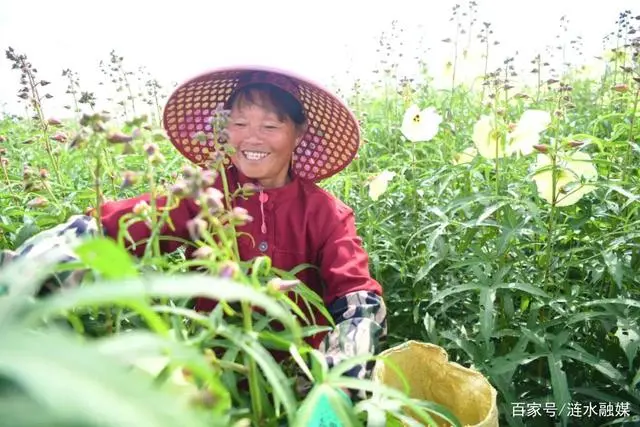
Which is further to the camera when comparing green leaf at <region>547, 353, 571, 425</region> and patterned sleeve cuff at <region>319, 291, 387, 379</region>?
green leaf at <region>547, 353, 571, 425</region>

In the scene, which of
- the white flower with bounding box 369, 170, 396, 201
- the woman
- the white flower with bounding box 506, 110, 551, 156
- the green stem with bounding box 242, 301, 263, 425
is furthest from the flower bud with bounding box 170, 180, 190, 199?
the white flower with bounding box 369, 170, 396, 201

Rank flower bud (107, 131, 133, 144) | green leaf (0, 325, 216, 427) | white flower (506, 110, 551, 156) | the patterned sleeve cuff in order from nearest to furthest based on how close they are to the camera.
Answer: green leaf (0, 325, 216, 427) → flower bud (107, 131, 133, 144) → the patterned sleeve cuff → white flower (506, 110, 551, 156)

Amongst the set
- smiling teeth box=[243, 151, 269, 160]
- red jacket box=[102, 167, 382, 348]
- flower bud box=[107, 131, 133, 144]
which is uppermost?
flower bud box=[107, 131, 133, 144]

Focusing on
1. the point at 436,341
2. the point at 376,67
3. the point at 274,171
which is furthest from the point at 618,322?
the point at 376,67

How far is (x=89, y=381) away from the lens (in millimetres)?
339

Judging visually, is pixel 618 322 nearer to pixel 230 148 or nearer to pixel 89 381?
pixel 230 148

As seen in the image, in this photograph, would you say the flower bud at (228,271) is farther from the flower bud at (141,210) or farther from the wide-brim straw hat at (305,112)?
the wide-brim straw hat at (305,112)

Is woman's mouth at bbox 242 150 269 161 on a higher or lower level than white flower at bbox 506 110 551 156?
lower

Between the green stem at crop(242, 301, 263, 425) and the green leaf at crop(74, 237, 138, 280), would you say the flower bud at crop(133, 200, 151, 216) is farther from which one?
the green leaf at crop(74, 237, 138, 280)

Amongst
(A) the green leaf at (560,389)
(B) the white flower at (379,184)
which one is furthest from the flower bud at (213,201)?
(B) the white flower at (379,184)

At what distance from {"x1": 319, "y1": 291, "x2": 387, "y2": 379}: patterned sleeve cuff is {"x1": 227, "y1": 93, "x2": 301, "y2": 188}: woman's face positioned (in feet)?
1.47

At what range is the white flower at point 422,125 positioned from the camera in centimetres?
204

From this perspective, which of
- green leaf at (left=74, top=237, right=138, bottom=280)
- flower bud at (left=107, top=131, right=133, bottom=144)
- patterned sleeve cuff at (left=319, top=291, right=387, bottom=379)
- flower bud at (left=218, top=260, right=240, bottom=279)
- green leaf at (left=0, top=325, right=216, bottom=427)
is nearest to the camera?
green leaf at (left=0, top=325, right=216, bottom=427)

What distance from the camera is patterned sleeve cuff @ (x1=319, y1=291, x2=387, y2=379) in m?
1.16
